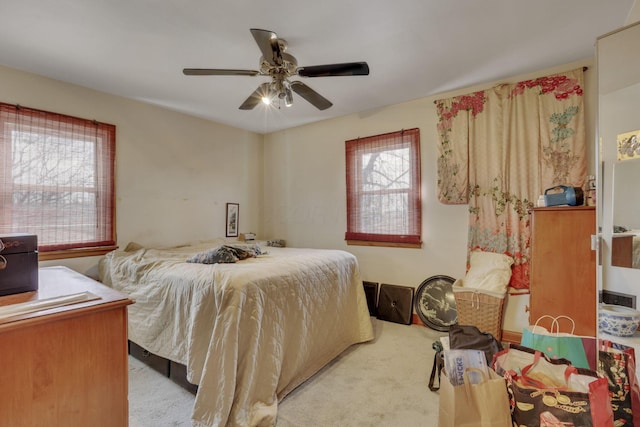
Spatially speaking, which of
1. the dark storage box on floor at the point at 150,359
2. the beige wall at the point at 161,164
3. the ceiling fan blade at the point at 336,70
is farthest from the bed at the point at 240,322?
the ceiling fan blade at the point at 336,70

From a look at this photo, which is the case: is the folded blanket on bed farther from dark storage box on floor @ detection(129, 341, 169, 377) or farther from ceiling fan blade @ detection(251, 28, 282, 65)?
ceiling fan blade @ detection(251, 28, 282, 65)

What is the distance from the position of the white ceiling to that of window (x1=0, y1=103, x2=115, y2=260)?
0.45 meters

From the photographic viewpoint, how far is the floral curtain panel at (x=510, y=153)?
240 centimetres

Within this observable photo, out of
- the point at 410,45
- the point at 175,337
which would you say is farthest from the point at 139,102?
the point at 410,45

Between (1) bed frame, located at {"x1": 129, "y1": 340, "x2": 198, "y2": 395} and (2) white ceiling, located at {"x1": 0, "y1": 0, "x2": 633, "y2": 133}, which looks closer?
(2) white ceiling, located at {"x1": 0, "y1": 0, "x2": 633, "y2": 133}

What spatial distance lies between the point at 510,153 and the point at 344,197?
6.06 feet

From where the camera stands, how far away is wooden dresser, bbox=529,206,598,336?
1.93m

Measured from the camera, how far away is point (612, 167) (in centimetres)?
165

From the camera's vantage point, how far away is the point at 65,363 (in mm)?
985

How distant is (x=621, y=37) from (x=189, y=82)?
3107 millimetres

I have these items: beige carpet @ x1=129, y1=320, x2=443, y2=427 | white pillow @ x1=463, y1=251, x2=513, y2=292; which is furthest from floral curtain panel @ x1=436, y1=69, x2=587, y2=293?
beige carpet @ x1=129, y1=320, x2=443, y2=427

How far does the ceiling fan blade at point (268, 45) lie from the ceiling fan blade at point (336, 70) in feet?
0.55

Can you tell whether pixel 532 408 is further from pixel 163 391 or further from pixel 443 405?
pixel 163 391

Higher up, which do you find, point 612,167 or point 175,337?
point 612,167
